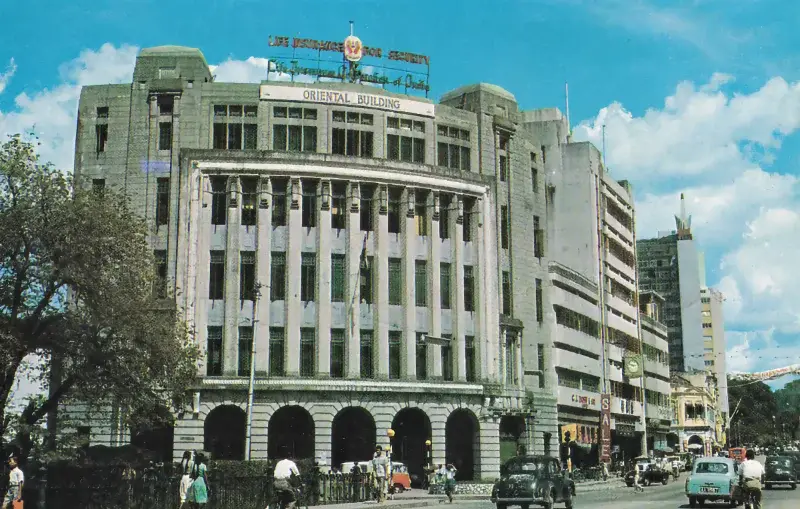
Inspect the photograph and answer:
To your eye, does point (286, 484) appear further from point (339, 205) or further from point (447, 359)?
point (447, 359)

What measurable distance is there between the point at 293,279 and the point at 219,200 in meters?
6.66

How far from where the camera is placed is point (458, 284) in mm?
62531

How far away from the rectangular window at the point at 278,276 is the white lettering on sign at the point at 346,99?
950cm

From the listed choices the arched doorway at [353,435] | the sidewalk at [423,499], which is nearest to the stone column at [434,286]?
the arched doorway at [353,435]

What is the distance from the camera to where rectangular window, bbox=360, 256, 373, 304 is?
60.3m

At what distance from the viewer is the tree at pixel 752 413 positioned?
170 meters

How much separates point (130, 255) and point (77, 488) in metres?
9.15

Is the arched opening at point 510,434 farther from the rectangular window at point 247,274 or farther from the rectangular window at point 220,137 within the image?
the rectangular window at point 220,137

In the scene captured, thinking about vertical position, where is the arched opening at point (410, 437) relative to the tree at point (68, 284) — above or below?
below

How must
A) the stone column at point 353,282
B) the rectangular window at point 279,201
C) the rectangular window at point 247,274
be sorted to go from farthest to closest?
the rectangular window at point 279,201, the stone column at point 353,282, the rectangular window at point 247,274

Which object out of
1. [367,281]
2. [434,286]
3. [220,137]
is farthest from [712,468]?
[220,137]

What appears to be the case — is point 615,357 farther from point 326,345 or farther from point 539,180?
point 326,345

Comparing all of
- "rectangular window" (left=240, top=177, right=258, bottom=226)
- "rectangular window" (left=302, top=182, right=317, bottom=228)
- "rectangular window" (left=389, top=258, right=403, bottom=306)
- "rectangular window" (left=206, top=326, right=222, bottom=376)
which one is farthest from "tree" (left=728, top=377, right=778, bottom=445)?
"rectangular window" (left=206, top=326, right=222, bottom=376)

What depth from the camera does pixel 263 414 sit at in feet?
186
